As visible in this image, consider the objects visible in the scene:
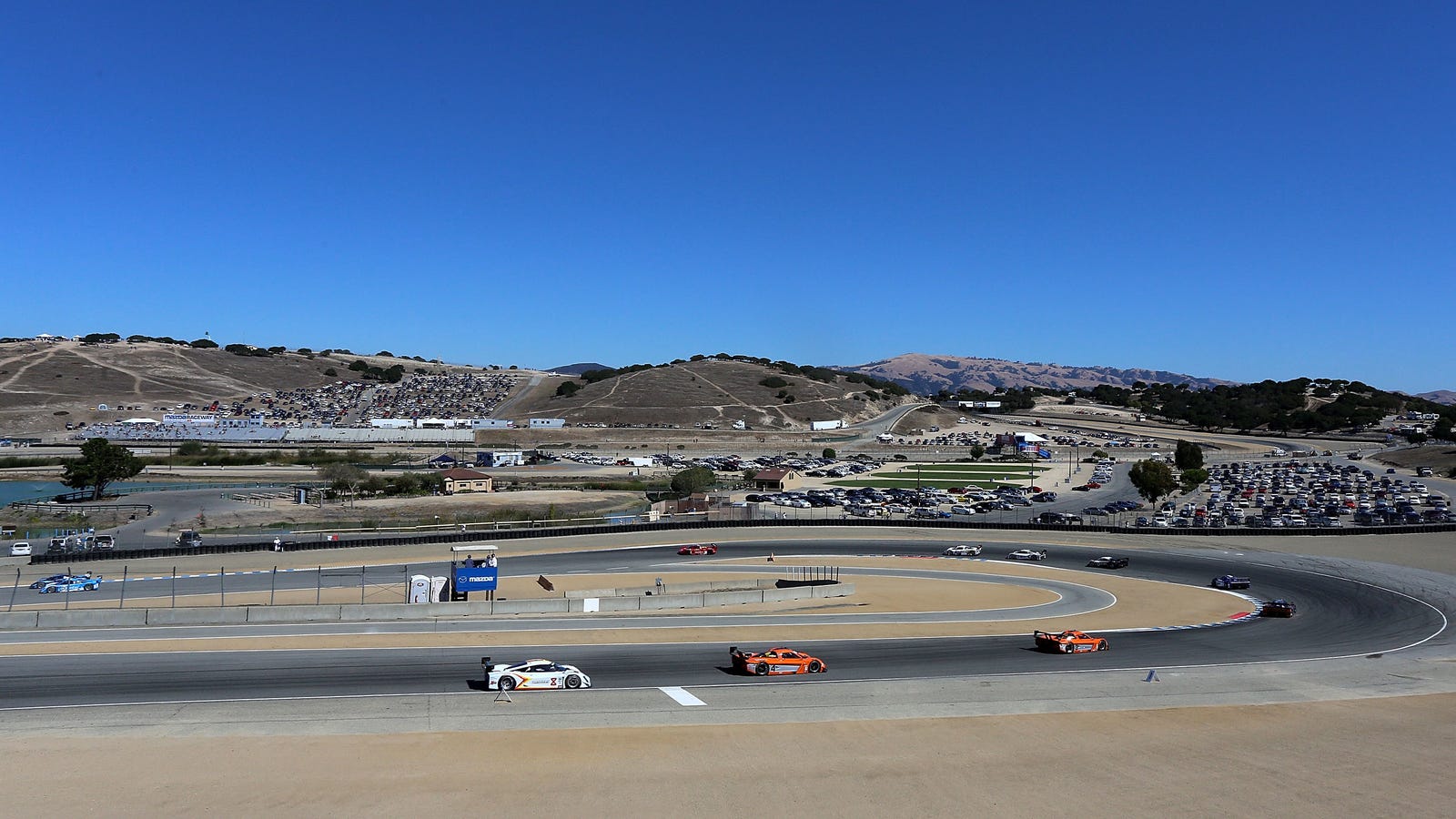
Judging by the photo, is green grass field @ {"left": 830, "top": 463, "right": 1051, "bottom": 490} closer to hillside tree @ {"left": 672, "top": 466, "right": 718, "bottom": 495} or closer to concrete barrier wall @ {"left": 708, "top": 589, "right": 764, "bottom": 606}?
hillside tree @ {"left": 672, "top": 466, "right": 718, "bottom": 495}

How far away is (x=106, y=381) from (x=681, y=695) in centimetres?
18169

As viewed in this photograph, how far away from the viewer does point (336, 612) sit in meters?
31.0

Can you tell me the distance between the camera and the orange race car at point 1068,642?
28.4 metres

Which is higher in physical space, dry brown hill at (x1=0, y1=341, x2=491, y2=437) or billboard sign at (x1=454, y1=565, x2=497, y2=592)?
dry brown hill at (x1=0, y1=341, x2=491, y2=437)

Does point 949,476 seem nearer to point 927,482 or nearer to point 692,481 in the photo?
point 927,482

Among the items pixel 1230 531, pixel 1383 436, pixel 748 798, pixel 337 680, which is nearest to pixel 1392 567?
pixel 1230 531

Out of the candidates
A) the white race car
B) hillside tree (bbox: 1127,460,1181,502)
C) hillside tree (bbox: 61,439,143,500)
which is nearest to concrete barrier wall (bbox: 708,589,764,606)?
the white race car

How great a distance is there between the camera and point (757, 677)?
80.8 ft

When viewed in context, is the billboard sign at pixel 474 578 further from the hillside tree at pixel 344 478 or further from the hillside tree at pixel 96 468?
the hillside tree at pixel 96 468

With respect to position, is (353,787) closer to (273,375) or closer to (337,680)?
(337,680)

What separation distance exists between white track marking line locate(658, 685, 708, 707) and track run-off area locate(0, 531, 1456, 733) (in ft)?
0.51

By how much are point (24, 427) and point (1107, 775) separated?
16731 centimetres

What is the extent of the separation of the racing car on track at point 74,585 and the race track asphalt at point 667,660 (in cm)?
1345

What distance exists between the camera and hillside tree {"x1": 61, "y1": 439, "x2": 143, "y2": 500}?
3100 inches
